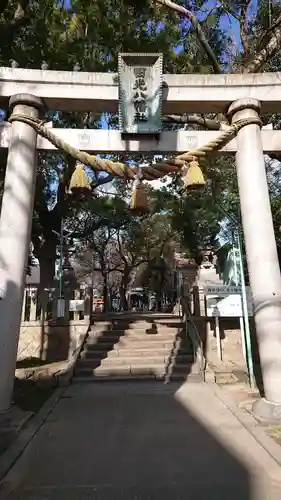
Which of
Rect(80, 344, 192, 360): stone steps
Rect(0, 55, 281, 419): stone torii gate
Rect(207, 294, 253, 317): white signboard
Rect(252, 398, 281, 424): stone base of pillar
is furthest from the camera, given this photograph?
Rect(80, 344, 192, 360): stone steps

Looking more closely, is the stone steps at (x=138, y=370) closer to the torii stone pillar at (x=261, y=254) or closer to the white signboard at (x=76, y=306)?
the white signboard at (x=76, y=306)

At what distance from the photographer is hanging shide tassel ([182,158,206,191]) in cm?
567

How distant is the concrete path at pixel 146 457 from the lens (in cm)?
344

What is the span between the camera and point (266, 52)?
922 centimetres

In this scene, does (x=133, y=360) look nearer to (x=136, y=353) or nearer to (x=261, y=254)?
(x=136, y=353)

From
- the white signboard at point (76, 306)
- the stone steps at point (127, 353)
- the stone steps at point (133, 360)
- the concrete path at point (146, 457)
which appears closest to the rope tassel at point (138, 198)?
the concrete path at point (146, 457)

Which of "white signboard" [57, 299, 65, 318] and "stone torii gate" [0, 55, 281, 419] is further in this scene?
"white signboard" [57, 299, 65, 318]

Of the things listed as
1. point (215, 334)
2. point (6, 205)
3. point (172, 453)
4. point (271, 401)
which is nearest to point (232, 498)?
point (172, 453)

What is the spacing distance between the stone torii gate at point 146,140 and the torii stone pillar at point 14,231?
0.6 inches

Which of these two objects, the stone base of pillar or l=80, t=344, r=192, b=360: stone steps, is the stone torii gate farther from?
l=80, t=344, r=192, b=360: stone steps

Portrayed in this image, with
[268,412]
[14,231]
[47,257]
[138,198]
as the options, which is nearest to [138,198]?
[138,198]

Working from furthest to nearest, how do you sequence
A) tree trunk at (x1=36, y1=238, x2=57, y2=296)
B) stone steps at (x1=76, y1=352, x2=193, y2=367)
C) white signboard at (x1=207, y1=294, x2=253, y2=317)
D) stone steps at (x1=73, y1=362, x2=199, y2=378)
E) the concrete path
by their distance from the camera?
tree trunk at (x1=36, y1=238, x2=57, y2=296) < stone steps at (x1=76, y1=352, x2=193, y2=367) < white signboard at (x1=207, y1=294, x2=253, y2=317) < stone steps at (x1=73, y1=362, x2=199, y2=378) < the concrete path

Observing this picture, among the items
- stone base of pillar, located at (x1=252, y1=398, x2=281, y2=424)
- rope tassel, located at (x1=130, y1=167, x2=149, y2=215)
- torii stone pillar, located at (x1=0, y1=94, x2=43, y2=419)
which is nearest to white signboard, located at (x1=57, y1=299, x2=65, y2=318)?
torii stone pillar, located at (x1=0, y1=94, x2=43, y2=419)

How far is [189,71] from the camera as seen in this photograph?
1029 cm
